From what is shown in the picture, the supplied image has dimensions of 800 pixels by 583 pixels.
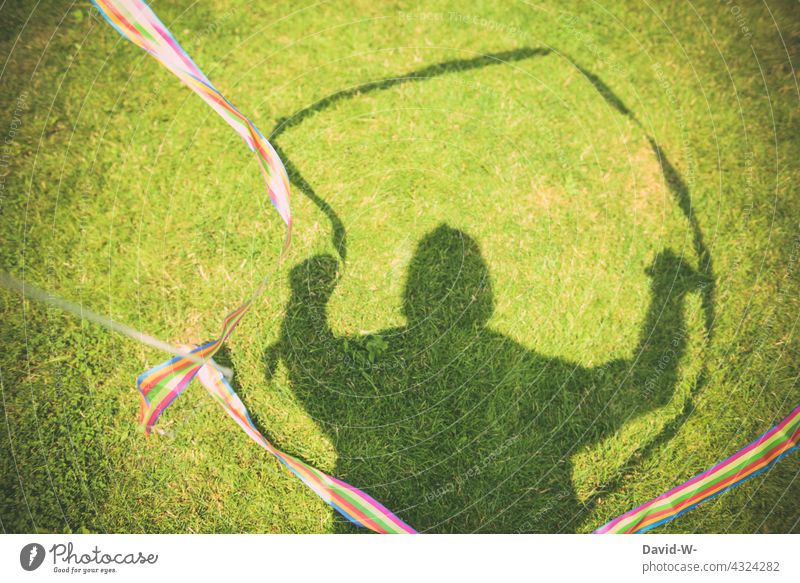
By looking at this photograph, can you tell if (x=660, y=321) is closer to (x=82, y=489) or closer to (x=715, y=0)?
(x=715, y=0)

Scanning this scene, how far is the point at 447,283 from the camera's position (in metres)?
A: 3.81

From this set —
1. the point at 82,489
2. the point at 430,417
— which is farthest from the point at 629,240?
the point at 82,489

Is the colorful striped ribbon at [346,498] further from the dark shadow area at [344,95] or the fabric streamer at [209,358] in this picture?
the dark shadow area at [344,95]

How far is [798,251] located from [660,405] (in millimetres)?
1612

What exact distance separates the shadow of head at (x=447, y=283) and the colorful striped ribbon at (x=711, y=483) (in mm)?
1466

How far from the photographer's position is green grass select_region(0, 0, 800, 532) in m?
3.43

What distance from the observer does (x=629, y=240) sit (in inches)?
156

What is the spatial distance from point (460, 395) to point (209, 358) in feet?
5.19

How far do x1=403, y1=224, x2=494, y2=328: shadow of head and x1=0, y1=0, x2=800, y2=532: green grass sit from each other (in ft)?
0.06

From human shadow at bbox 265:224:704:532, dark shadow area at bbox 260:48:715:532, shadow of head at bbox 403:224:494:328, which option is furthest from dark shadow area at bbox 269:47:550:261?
shadow of head at bbox 403:224:494:328

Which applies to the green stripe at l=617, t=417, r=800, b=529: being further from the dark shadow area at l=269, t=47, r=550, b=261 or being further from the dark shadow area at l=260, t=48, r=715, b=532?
the dark shadow area at l=269, t=47, r=550, b=261

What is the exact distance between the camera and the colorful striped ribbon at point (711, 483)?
3168 mm

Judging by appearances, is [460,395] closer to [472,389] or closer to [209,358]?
[472,389]
